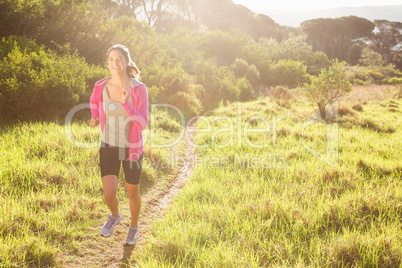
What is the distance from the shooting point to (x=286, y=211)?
3508 millimetres

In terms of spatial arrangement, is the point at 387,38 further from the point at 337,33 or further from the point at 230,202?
the point at 230,202

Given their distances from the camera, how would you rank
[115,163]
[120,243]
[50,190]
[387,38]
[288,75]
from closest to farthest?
[115,163] < [120,243] < [50,190] < [288,75] < [387,38]

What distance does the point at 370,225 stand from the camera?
3207mm

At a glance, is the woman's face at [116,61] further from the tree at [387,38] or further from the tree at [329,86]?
the tree at [387,38]

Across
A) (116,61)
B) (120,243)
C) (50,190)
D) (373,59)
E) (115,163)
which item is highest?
(373,59)

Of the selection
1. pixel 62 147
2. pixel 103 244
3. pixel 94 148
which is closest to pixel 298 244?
pixel 103 244

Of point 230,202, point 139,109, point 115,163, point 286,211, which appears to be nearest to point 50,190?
point 115,163

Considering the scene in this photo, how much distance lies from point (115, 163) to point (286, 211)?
2434 mm

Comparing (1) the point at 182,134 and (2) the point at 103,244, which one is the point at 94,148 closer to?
(2) the point at 103,244

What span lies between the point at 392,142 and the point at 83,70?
9.96 m

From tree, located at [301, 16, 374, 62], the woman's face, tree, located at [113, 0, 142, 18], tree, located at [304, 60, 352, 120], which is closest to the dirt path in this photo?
the woman's face

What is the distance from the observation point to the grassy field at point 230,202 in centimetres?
276

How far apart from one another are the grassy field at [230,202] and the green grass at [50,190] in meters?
0.02

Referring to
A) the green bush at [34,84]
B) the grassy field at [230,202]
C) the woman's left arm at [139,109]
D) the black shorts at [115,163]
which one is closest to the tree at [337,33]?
the grassy field at [230,202]
